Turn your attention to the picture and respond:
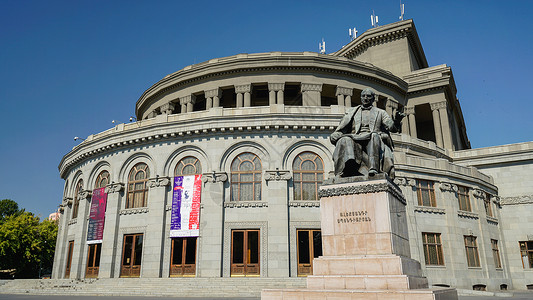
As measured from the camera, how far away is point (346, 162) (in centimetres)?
1060

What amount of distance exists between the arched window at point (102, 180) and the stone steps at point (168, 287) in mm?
7893

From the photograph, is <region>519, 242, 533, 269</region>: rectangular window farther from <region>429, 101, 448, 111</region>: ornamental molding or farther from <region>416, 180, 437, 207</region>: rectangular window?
<region>429, 101, 448, 111</region>: ornamental molding

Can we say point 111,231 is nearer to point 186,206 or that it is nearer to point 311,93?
point 186,206

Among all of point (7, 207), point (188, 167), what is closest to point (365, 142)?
point (188, 167)

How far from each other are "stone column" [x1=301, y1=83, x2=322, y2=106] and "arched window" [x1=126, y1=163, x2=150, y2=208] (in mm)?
16373

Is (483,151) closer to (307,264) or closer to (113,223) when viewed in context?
(307,264)

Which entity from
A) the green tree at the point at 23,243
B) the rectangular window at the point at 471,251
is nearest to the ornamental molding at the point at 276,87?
the rectangular window at the point at 471,251

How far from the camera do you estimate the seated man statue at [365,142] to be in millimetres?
10555

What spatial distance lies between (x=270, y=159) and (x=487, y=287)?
56.9 ft

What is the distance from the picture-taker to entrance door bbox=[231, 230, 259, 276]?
25031 mm

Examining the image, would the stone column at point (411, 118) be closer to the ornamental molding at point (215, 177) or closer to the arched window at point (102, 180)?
the ornamental molding at point (215, 177)

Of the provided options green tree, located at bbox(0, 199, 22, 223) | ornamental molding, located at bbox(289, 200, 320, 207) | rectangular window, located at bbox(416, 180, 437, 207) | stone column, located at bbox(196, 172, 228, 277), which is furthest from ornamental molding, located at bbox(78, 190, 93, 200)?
green tree, located at bbox(0, 199, 22, 223)

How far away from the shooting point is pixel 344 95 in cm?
3997

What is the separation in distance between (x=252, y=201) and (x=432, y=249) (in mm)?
12435
